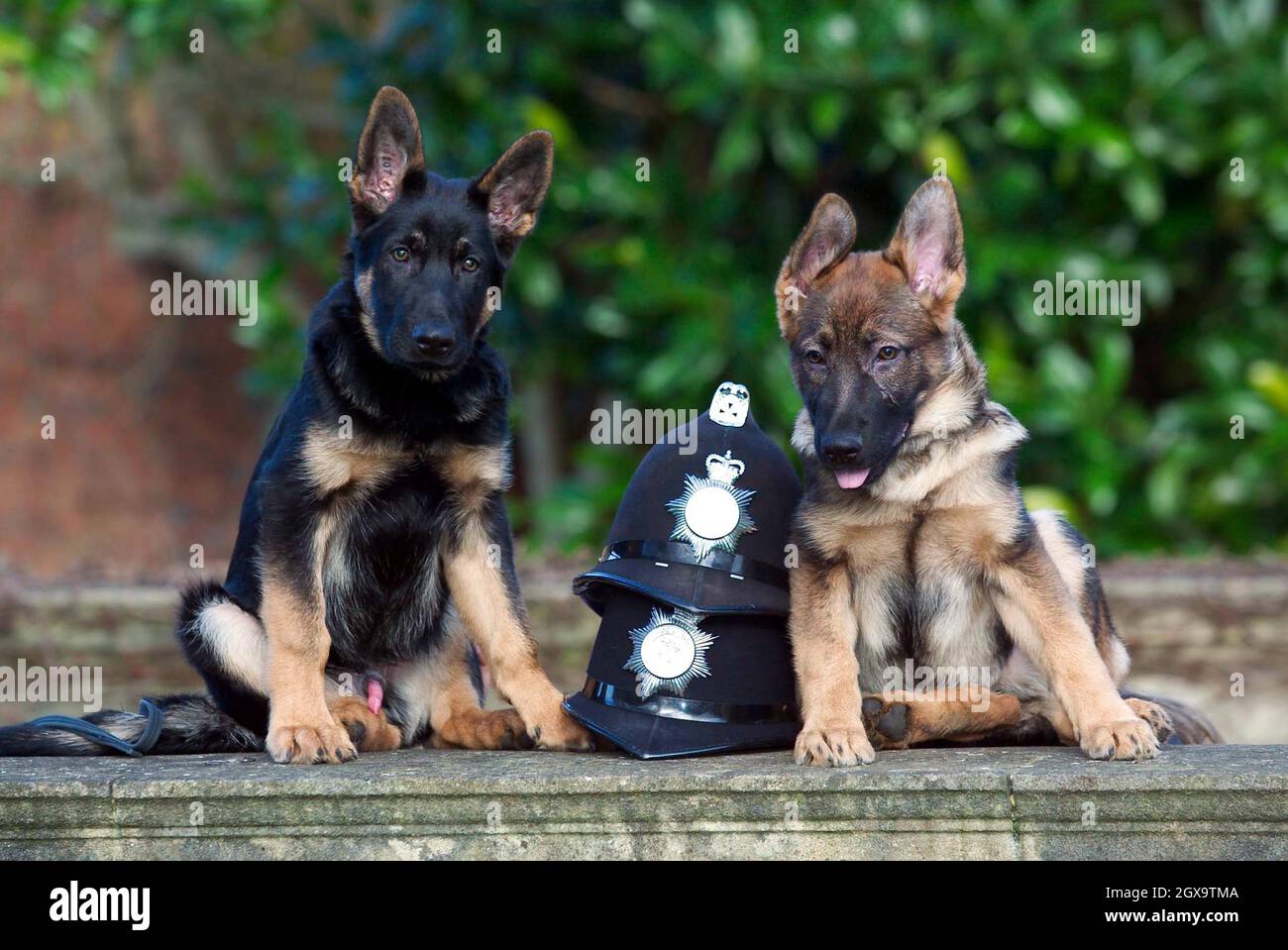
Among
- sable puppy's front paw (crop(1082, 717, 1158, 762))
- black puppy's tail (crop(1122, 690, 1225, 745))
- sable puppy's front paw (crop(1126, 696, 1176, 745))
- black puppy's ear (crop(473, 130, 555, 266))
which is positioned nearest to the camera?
sable puppy's front paw (crop(1082, 717, 1158, 762))

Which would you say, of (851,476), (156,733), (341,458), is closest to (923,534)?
(851,476)

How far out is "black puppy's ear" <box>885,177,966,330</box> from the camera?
15.0 ft

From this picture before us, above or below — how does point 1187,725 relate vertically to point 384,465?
below

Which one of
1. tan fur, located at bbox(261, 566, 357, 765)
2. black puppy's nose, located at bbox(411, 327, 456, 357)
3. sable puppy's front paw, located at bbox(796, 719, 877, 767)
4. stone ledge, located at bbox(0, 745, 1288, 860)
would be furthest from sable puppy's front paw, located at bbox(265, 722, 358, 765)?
sable puppy's front paw, located at bbox(796, 719, 877, 767)

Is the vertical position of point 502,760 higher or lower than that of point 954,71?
lower

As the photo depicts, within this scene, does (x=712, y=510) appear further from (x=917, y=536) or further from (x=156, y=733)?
(x=156, y=733)

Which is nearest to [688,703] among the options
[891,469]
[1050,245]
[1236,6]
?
[891,469]

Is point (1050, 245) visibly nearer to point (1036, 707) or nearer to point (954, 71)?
point (954, 71)

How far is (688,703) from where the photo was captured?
4.38 m

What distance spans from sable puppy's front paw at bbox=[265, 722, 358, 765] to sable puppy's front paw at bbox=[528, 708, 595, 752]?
0.58m

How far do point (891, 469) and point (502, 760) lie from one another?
1.45 meters

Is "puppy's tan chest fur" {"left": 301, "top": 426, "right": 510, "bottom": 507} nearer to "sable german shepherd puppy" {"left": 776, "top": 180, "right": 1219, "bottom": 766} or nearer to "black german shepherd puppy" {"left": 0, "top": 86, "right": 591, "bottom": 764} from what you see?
"black german shepherd puppy" {"left": 0, "top": 86, "right": 591, "bottom": 764}

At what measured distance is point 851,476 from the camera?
14.1 ft

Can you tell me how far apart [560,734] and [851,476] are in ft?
4.06
